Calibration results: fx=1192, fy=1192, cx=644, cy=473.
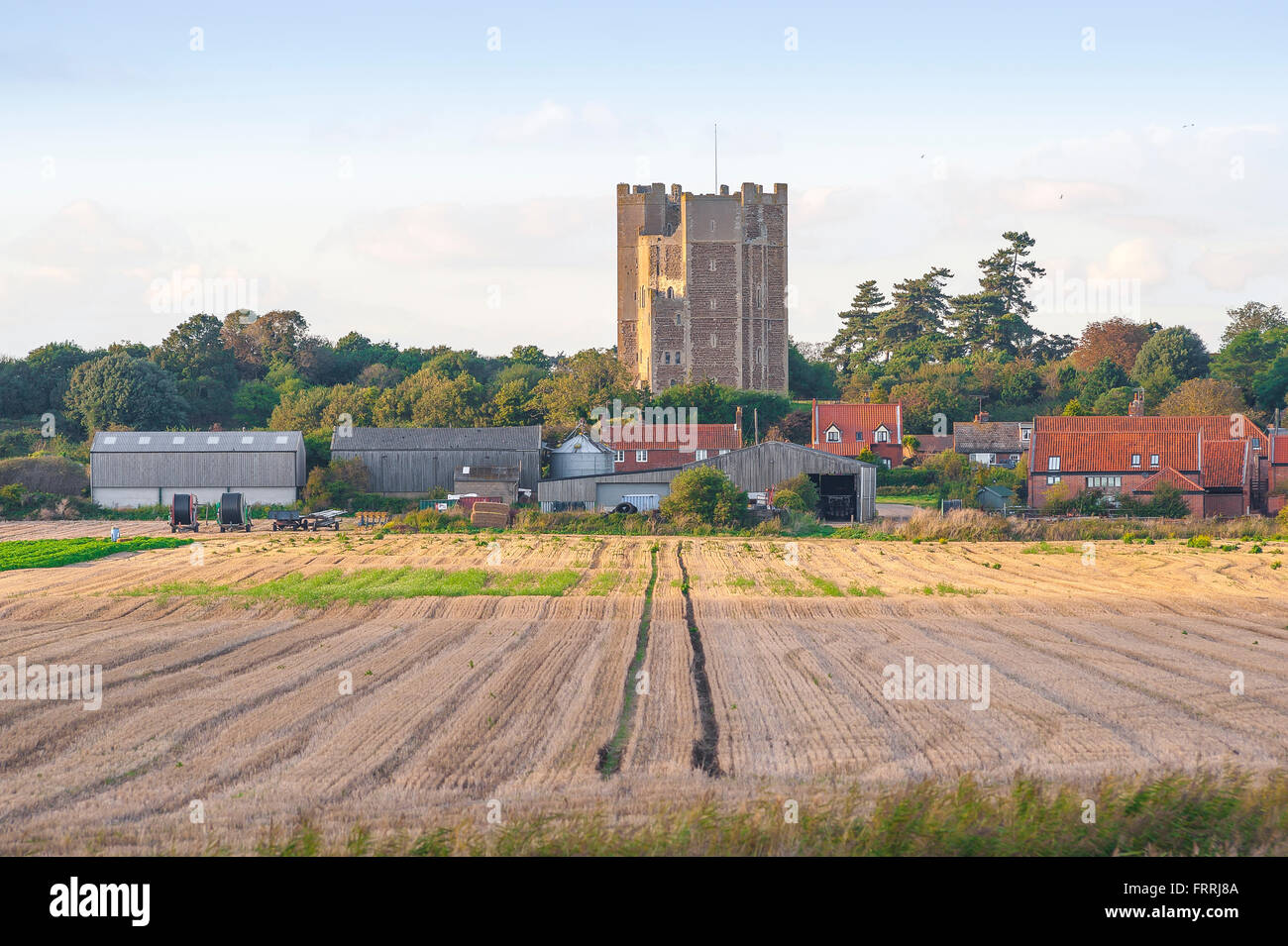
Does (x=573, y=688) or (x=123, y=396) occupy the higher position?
(x=123, y=396)

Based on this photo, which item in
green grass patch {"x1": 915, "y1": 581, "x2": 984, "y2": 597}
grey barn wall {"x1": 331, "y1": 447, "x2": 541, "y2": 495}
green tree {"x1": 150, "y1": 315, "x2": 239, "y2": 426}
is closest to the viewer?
green grass patch {"x1": 915, "y1": 581, "x2": 984, "y2": 597}

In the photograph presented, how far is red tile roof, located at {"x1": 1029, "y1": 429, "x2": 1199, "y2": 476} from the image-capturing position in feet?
184

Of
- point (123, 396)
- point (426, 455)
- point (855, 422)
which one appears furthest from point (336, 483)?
point (855, 422)

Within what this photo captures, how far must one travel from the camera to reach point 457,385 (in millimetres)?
76125

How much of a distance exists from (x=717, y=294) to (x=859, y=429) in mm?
20649

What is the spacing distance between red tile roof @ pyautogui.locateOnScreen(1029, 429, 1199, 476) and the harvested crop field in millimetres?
23969

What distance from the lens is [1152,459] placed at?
56.2 meters

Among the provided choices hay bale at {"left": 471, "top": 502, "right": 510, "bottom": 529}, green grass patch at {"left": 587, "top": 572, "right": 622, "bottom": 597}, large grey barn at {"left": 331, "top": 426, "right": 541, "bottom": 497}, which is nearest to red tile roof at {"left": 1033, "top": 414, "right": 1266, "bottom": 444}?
large grey barn at {"left": 331, "top": 426, "right": 541, "bottom": 497}

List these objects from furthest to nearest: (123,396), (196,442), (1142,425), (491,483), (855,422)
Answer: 1. (855,422)
2. (123,396)
3. (1142,425)
4. (196,442)
5. (491,483)

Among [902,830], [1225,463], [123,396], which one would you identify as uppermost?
[123,396]

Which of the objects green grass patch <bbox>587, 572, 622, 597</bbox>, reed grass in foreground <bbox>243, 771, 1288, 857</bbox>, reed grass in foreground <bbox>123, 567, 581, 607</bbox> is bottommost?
green grass patch <bbox>587, 572, 622, 597</bbox>

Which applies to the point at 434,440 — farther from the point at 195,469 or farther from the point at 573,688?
the point at 573,688

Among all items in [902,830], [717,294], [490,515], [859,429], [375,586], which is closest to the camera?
[902,830]

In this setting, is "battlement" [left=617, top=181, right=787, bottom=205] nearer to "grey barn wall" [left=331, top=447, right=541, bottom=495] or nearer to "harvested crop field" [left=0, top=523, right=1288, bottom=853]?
"grey barn wall" [left=331, top=447, right=541, bottom=495]
